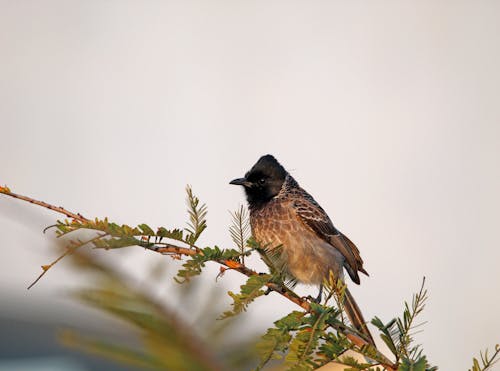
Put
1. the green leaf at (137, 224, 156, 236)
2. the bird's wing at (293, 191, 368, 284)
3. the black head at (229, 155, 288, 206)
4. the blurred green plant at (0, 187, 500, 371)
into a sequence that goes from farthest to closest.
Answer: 1. the black head at (229, 155, 288, 206)
2. the bird's wing at (293, 191, 368, 284)
3. the green leaf at (137, 224, 156, 236)
4. the blurred green plant at (0, 187, 500, 371)

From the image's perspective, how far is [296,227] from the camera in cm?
577

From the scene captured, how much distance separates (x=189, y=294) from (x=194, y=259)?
96 centimetres

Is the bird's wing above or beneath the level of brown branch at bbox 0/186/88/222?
above

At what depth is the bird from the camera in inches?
218

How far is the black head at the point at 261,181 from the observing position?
19.9 feet

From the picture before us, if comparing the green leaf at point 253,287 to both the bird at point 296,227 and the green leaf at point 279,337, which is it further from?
the bird at point 296,227

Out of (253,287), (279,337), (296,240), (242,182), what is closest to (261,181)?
(242,182)

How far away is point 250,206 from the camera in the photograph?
20.0 ft

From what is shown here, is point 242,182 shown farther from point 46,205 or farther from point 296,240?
point 46,205

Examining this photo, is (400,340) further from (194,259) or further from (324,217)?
(324,217)

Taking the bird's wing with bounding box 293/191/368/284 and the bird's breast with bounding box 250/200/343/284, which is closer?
the bird's breast with bounding box 250/200/343/284

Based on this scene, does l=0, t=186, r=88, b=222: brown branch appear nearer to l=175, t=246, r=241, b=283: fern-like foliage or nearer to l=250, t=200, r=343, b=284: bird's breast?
l=175, t=246, r=241, b=283: fern-like foliage

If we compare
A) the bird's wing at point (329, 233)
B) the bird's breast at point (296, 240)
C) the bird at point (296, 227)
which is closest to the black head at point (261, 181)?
the bird at point (296, 227)

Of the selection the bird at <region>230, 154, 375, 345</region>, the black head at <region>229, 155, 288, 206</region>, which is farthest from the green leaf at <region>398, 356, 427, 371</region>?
the black head at <region>229, 155, 288, 206</region>
